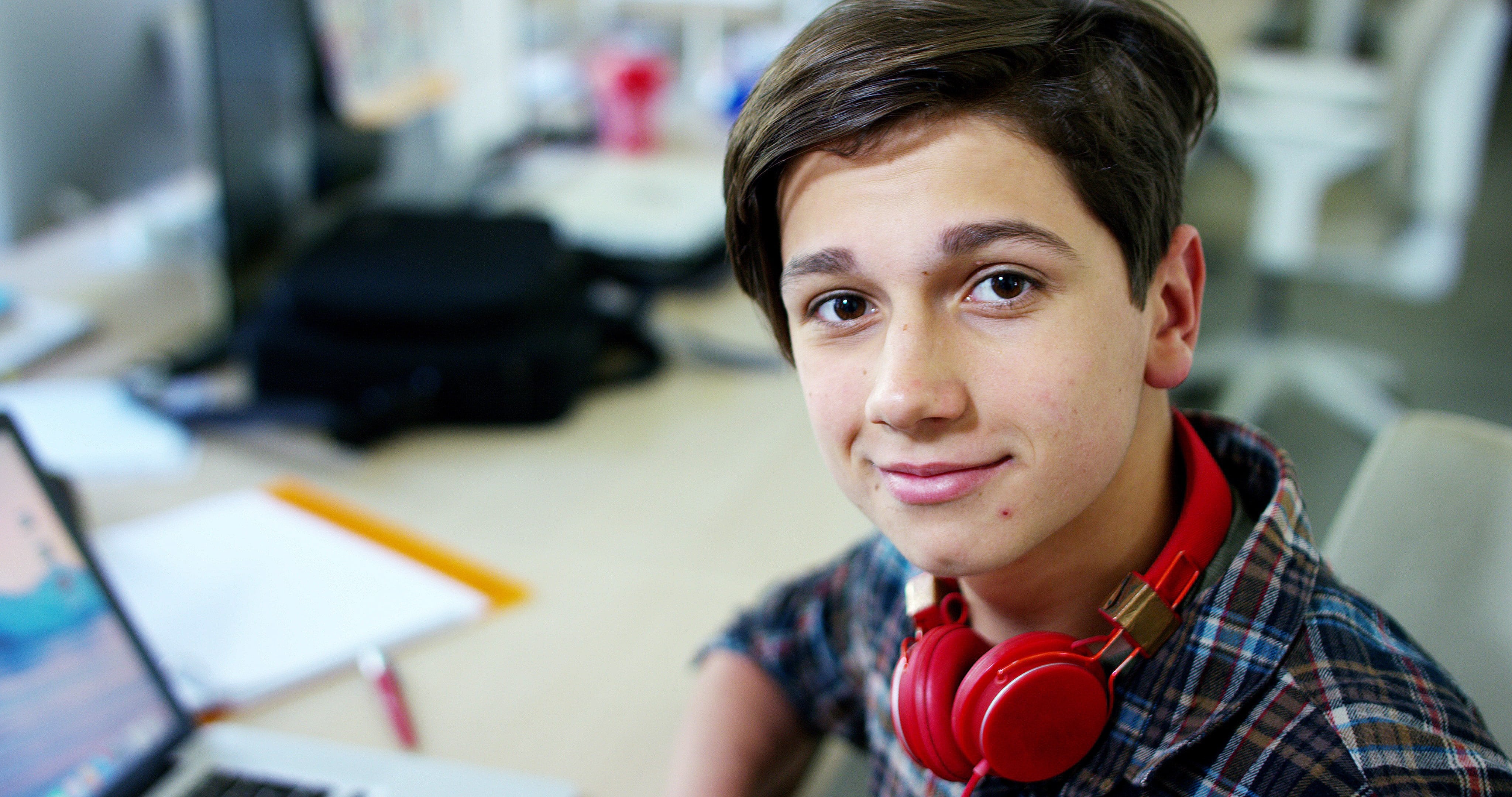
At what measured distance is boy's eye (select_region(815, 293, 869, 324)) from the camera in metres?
0.66

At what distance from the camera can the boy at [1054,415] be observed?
0.60m

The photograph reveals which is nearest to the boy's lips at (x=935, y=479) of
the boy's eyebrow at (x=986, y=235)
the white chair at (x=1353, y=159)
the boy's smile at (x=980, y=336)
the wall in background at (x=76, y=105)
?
the boy's smile at (x=980, y=336)

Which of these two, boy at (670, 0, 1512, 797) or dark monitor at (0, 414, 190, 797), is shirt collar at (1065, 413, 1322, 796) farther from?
dark monitor at (0, 414, 190, 797)

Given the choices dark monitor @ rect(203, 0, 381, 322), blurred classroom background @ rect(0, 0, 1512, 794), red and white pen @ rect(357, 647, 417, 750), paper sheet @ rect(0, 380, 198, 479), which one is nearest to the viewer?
red and white pen @ rect(357, 647, 417, 750)

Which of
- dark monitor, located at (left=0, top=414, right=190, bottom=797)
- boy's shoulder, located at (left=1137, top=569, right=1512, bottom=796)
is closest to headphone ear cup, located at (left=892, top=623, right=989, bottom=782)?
boy's shoulder, located at (left=1137, top=569, right=1512, bottom=796)

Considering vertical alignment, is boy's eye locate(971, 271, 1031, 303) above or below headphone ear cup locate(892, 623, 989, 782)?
above

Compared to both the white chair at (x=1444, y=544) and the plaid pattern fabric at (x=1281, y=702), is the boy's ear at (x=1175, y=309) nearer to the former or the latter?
the plaid pattern fabric at (x=1281, y=702)

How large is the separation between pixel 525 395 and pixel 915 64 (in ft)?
2.73

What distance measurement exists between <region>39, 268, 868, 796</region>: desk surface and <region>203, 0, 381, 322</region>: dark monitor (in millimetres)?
178

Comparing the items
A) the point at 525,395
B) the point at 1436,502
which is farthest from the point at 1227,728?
the point at 525,395

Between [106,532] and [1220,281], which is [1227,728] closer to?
[106,532]

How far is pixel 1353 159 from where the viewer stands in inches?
89.5

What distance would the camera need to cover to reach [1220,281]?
325 cm

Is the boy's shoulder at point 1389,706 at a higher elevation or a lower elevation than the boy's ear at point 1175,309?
lower
